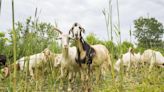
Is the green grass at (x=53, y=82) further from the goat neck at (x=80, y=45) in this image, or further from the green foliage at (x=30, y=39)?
the goat neck at (x=80, y=45)

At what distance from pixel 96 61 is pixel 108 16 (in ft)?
27.0

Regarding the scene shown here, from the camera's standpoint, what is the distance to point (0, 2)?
1.37 meters

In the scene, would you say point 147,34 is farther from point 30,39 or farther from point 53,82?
point 30,39

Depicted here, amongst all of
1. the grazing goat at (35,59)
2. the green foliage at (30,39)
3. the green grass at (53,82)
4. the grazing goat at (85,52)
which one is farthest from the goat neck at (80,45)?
the green foliage at (30,39)

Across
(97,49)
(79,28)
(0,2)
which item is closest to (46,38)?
(0,2)

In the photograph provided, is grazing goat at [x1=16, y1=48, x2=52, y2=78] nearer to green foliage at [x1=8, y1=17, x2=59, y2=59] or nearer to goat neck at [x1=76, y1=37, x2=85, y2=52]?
green foliage at [x1=8, y1=17, x2=59, y2=59]

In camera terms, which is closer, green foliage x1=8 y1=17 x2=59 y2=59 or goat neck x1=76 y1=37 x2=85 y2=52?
green foliage x1=8 y1=17 x2=59 y2=59

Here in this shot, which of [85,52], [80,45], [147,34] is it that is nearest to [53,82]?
[147,34]

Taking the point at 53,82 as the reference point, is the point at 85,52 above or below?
above

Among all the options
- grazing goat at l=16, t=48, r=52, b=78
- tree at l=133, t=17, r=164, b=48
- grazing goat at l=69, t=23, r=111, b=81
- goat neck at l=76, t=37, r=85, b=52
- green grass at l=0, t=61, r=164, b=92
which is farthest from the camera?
goat neck at l=76, t=37, r=85, b=52

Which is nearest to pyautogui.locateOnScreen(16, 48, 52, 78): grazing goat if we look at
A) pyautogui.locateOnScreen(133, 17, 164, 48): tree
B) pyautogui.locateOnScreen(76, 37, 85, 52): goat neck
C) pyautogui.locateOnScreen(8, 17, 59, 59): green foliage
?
pyautogui.locateOnScreen(8, 17, 59, 59): green foliage

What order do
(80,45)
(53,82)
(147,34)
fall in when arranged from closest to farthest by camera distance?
(53,82) < (147,34) < (80,45)

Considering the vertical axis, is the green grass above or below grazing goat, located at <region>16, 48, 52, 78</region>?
below

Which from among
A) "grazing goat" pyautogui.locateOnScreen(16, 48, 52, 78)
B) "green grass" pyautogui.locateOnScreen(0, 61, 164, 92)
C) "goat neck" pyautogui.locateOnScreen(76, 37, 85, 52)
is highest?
"goat neck" pyautogui.locateOnScreen(76, 37, 85, 52)
